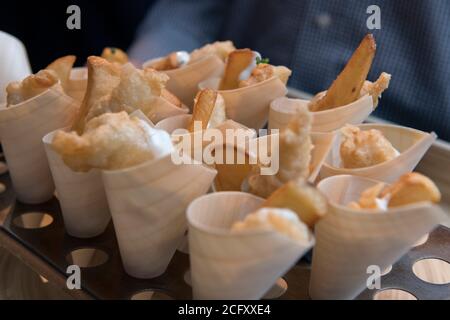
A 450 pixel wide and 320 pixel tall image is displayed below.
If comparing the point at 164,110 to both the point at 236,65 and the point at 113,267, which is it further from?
the point at 113,267

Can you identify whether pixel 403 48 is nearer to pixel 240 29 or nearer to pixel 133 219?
pixel 240 29

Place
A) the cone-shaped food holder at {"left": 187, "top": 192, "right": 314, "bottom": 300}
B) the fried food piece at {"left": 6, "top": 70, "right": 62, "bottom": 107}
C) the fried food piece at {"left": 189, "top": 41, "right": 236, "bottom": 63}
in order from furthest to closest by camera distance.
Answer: the fried food piece at {"left": 189, "top": 41, "right": 236, "bottom": 63}
the fried food piece at {"left": 6, "top": 70, "right": 62, "bottom": 107}
the cone-shaped food holder at {"left": 187, "top": 192, "right": 314, "bottom": 300}

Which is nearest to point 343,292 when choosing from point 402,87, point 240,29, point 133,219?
point 133,219

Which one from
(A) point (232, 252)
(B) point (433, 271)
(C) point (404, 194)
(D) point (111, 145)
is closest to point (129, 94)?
(D) point (111, 145)

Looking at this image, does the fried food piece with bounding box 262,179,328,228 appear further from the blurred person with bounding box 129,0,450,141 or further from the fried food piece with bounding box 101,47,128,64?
the fried food piece with bounding box 101,47,128,64

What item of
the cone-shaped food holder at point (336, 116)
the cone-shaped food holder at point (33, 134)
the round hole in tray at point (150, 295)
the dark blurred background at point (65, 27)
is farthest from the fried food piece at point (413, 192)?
the dark blurred background at point (65, 27)

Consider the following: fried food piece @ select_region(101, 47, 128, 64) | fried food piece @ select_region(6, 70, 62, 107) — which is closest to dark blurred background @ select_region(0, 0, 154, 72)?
fried food piece @ select_region(101, 47, 128, 64)
